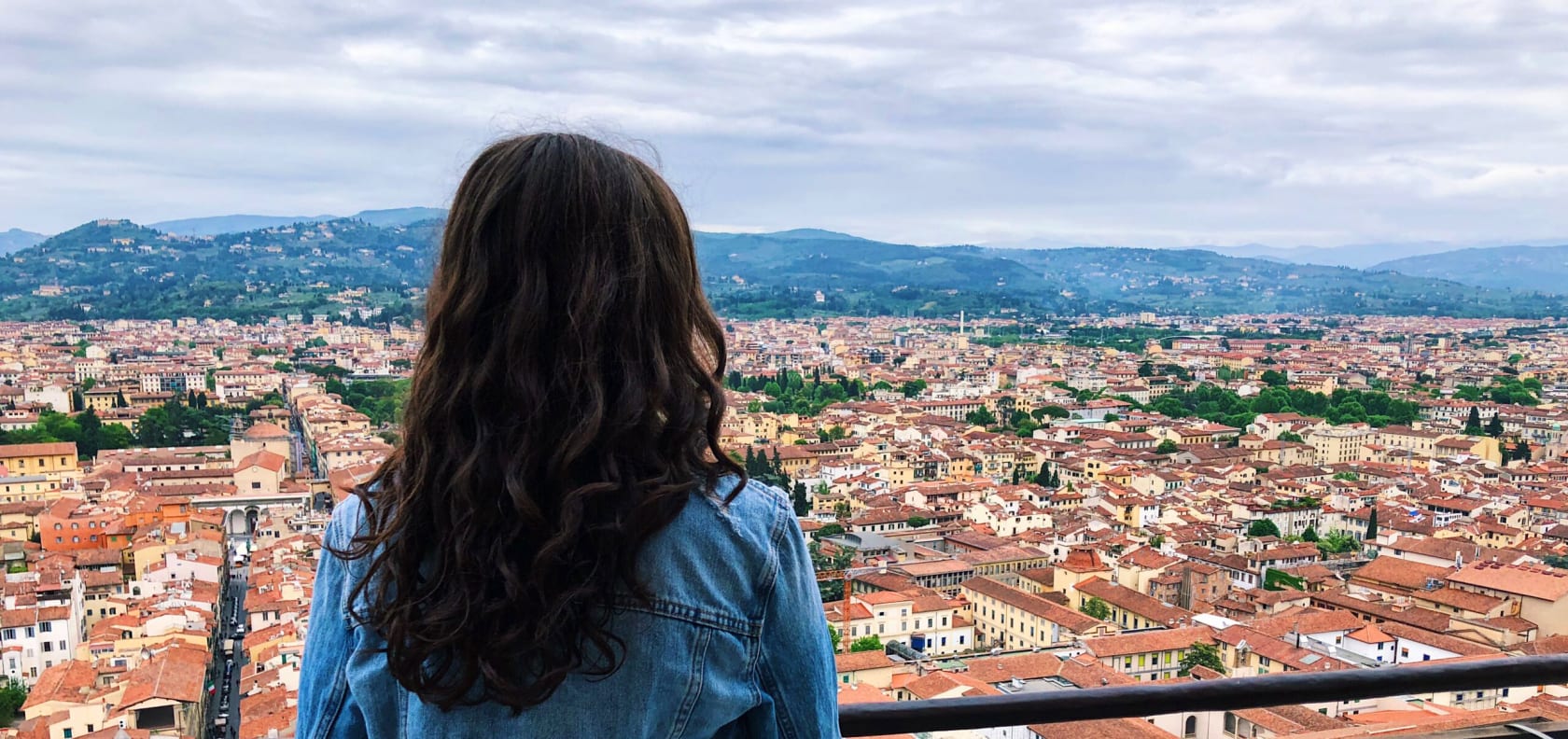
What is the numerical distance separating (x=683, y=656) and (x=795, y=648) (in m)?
0.05

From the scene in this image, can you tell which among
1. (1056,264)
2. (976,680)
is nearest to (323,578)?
(976,680)

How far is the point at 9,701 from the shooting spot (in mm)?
6984

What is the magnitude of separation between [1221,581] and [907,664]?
4.91m

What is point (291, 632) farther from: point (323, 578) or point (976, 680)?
point (323, 578)

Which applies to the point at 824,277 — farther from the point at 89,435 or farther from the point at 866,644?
the point at 866,644

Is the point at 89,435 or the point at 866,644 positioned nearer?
the point at 866,644

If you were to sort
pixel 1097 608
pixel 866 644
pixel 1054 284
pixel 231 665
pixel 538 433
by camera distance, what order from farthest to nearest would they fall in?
pixel 1054 284 < pixel 1097 608 < pixel 231 665 < pixel 866 644 < pixel 538 433

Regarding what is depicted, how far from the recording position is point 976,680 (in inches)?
219

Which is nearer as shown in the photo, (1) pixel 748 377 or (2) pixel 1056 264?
(1) pixel 748 377

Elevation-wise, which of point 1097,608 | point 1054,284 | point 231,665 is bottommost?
point 231,665

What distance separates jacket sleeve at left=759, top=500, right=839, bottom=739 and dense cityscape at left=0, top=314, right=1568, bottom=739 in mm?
59

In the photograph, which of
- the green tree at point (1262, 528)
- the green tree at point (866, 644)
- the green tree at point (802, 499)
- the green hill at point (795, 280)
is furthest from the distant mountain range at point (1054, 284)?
the green tree at point (866, 644)

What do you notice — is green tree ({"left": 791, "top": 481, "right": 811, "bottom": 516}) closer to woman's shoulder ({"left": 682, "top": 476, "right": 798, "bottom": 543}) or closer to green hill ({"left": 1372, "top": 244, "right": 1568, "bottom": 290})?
woman's shoulder ({"left": 682, "top": 476, "right": 798, "bottom": 543})

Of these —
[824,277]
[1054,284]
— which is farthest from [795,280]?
[1054,284]
